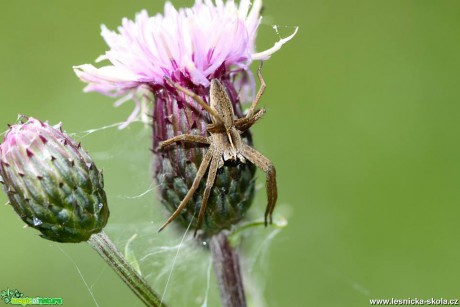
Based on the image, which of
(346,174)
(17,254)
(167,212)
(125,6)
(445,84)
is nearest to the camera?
(167,212)

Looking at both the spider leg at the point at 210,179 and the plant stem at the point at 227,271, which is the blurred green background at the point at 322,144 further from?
A: the spider leg at the point at 210,179

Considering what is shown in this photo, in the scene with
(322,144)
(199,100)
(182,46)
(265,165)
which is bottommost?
(322,144)

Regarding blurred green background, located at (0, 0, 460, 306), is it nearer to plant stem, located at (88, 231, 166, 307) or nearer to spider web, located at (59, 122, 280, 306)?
spider web, located at (59, 122, 280, 306)

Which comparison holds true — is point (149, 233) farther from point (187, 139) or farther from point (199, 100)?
point (199, 100)

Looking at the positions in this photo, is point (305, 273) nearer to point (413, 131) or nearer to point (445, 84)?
point (413, 131)

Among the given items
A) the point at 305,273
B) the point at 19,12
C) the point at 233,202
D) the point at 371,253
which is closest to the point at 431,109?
the point at 371,253

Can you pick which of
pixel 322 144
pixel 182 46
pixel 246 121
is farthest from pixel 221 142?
pixel 322 144
